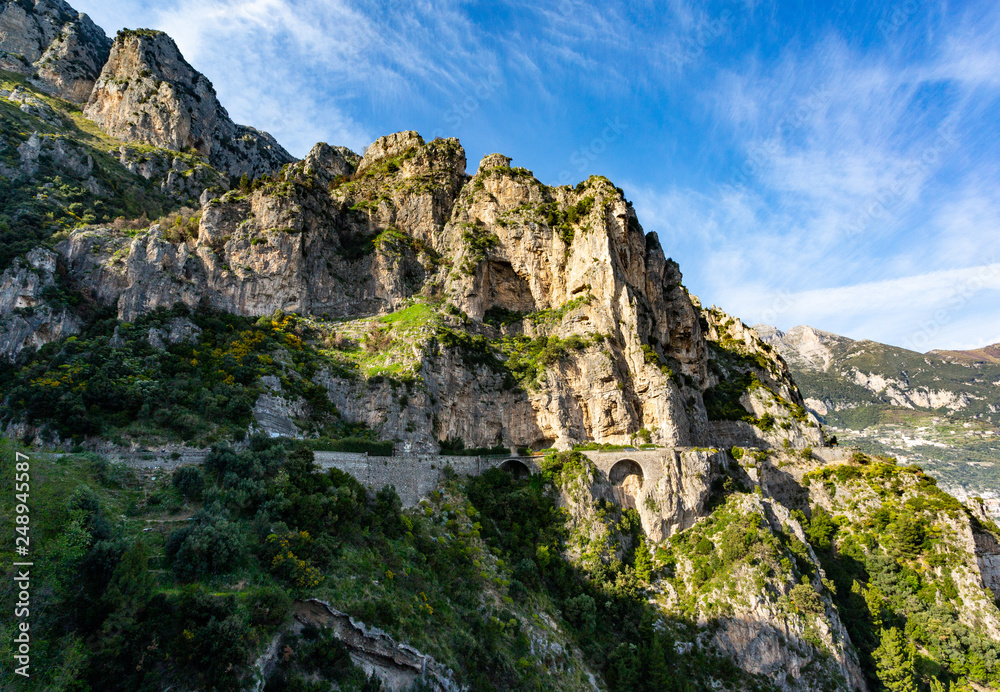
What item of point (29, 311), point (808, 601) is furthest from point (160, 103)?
point (808, 601)

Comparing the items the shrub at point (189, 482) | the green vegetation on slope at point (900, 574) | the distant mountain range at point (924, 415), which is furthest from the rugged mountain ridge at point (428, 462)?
the distant mountain range at point (924, 415)

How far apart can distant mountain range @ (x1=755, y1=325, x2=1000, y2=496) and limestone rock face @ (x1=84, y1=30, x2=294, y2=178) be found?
151897mm

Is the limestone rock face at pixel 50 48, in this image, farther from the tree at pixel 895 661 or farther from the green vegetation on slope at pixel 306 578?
the tree at pixel 895 661

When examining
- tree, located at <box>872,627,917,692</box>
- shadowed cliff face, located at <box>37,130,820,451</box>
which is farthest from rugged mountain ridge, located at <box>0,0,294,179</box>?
tree, located at <box>872,627,917,692</box>

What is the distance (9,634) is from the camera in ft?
43.7

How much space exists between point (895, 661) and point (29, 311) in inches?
2674

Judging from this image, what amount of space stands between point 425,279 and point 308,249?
13.4m

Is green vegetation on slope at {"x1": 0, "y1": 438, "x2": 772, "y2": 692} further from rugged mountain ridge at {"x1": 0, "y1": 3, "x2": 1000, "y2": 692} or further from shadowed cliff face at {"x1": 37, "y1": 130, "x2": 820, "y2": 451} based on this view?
shadowed cliff face at {"x1": 37, "y1": 130, "x2": 820, "y2": 451}

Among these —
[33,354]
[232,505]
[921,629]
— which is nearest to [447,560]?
[232,505]

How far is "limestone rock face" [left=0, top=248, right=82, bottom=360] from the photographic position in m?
34.4

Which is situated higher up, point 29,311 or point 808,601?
point 29,311

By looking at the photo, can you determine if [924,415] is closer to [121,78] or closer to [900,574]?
[900,574]

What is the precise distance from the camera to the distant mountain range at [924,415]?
152125mm

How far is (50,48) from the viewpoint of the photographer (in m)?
78.5
